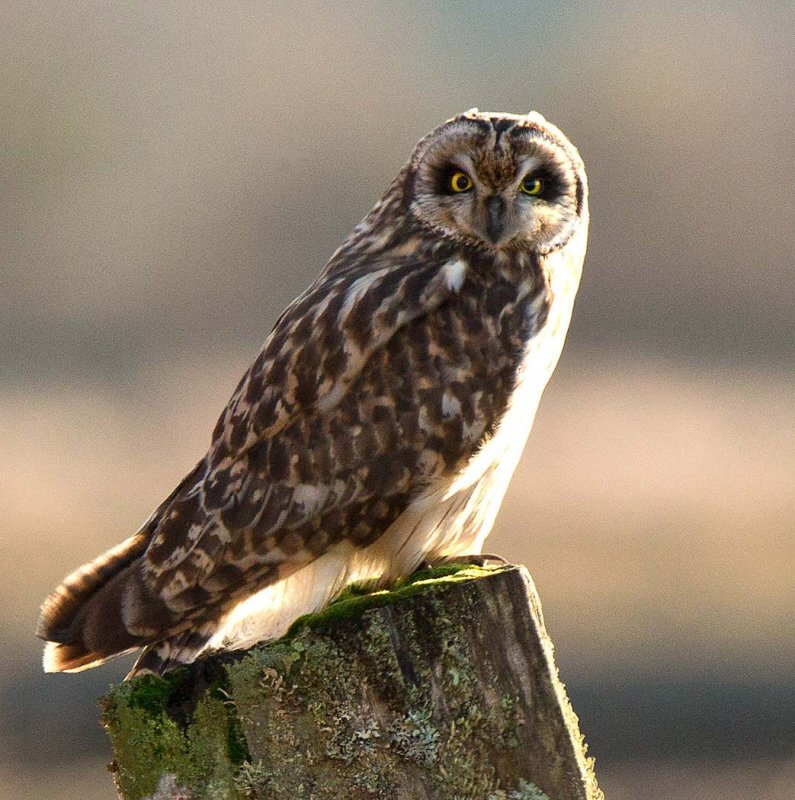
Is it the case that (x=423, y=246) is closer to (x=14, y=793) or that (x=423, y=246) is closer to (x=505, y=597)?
(x=505, y=597)

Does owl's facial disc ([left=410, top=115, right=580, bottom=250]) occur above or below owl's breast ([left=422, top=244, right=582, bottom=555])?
above

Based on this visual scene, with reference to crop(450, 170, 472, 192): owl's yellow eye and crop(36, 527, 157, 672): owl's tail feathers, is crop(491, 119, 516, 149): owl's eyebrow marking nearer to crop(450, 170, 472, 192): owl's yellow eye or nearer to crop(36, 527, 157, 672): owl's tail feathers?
crop(450, 170, 472, 192): owl's yellow eye

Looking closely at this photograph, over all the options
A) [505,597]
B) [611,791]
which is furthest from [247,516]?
[611,791]

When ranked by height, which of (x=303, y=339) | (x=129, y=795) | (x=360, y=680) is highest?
(x=303, y=339)

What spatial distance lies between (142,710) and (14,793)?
6.37 metres

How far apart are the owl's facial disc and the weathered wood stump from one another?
1.53 metres

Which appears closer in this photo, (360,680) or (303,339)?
(360,680)

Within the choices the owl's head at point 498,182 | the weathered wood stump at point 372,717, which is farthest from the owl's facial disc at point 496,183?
the weathered wood stump at point 372,717

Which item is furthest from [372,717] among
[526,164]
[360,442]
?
Result: [526,164]

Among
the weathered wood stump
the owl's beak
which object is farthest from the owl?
the weathered wood stump

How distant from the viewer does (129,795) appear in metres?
2.94

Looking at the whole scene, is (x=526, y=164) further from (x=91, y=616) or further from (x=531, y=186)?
(x=91, y=616)

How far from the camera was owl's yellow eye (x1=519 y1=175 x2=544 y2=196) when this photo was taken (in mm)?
4293

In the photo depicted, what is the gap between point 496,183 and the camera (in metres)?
4.25
